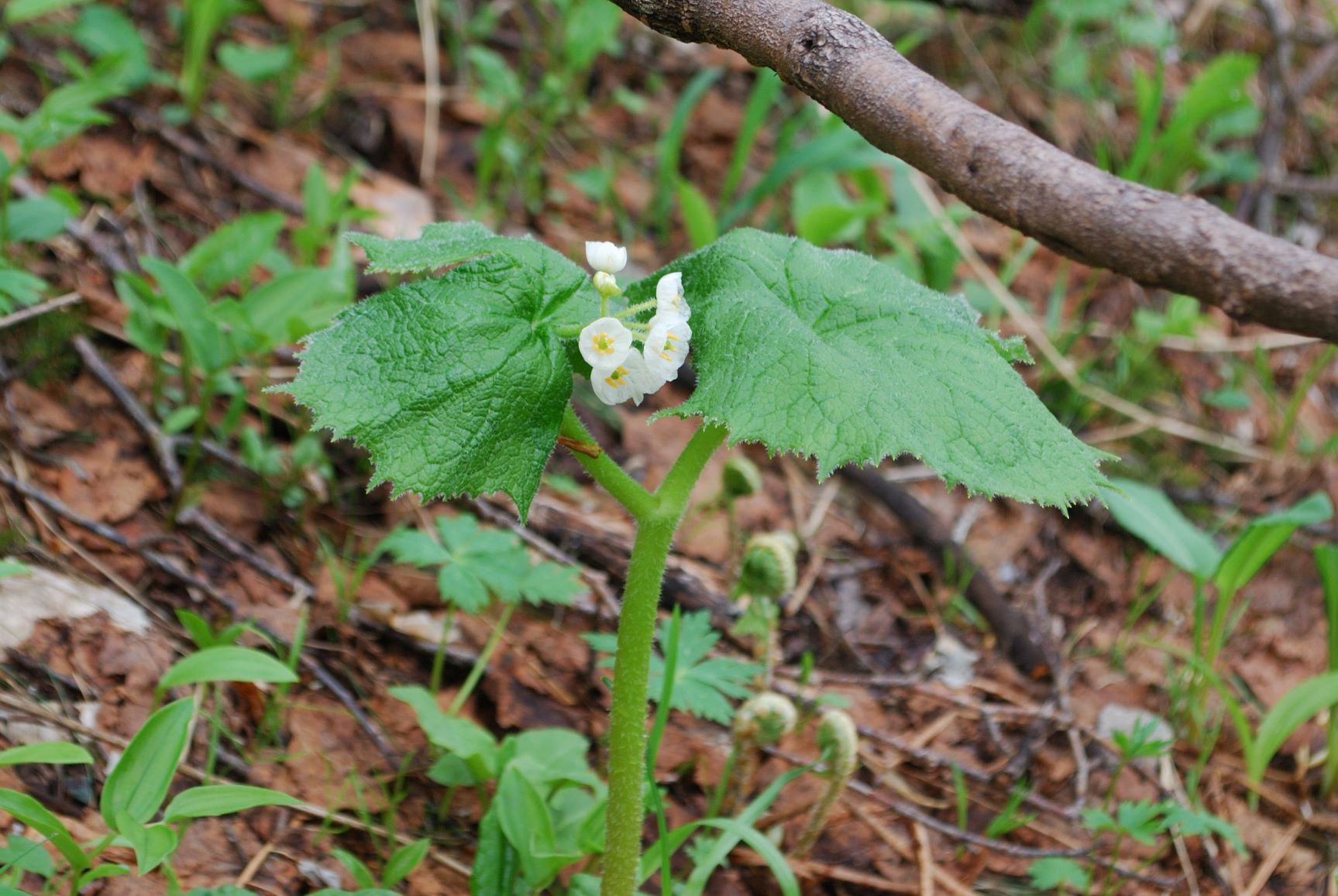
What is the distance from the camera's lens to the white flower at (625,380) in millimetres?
1289

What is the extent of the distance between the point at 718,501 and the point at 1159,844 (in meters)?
1.14

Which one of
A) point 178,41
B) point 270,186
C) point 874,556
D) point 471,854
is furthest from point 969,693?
point 178,41

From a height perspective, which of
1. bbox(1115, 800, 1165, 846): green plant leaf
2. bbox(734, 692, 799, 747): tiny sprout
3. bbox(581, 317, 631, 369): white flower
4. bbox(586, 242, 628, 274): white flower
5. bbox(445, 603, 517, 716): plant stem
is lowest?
bbox(1115, 800, 1165, 846): green plant leaf

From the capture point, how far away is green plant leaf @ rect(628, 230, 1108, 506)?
1201mm

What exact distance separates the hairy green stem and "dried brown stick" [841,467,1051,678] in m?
1.12

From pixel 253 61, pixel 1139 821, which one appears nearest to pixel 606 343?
pixel 1139 821

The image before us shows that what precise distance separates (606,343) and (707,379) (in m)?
0.12

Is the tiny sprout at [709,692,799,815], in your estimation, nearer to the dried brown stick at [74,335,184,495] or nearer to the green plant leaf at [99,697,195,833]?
the green plant leaf at [99,697,195,833]

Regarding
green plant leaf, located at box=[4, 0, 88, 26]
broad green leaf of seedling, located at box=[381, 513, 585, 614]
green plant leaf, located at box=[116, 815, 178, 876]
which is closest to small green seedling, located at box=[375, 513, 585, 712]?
broad green leaf of seedling, located at box=[381, 513, 585, 614]

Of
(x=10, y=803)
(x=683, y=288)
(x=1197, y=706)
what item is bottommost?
(x=1197, y=706)

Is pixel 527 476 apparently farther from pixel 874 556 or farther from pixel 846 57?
pixel 874 556

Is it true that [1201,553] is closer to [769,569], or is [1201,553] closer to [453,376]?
[769,569]

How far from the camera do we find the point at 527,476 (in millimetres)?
1279

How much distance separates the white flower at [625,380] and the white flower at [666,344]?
0.5 inches
